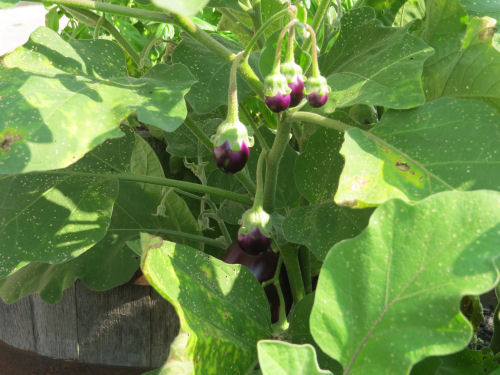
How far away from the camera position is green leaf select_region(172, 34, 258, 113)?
717mm

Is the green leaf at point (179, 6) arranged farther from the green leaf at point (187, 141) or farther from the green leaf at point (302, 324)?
the green leaf at point (187, 141)

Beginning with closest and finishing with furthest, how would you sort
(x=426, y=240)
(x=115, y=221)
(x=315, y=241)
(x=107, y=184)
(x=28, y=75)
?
1. (x=426, y=240)
2. (x=28, y=75)
3. (x=315, y=241)
4. (x=107, y=184)
5. (x=115, y=221)

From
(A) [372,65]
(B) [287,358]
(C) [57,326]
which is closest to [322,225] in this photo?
(A) [372,65]

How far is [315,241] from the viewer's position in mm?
662

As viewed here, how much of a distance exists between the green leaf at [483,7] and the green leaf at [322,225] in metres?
0.36

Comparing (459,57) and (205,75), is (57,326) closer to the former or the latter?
(205,75)

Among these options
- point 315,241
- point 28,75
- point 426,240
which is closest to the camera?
point 426,240

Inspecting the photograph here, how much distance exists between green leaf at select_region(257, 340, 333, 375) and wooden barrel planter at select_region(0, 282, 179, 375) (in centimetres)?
54

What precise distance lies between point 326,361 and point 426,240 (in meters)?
0.21

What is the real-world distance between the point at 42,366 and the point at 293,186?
55cm

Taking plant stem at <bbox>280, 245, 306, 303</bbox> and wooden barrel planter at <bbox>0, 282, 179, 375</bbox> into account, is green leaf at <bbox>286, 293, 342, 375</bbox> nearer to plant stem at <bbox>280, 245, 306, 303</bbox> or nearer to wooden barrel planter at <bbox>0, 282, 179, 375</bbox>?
plant stem at <bbox>280, 245, 306, 303</bbox>

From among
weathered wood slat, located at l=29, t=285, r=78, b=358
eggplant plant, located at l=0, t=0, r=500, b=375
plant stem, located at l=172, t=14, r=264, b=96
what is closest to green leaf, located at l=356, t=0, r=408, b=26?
eggplant plant, located at l=0, t=0, r=500, b=375

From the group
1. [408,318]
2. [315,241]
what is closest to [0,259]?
[315,241]

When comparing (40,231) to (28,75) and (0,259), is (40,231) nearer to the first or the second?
(0,259)
